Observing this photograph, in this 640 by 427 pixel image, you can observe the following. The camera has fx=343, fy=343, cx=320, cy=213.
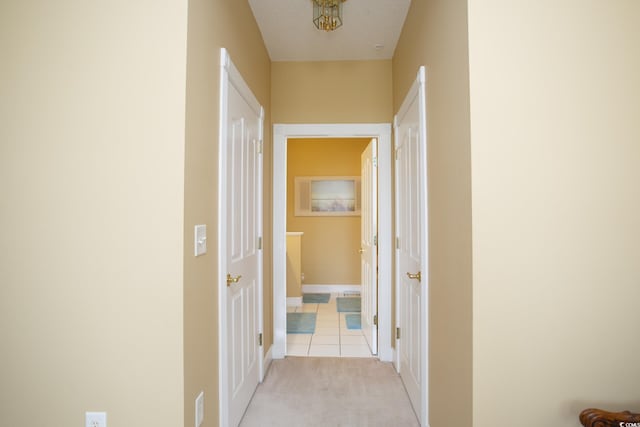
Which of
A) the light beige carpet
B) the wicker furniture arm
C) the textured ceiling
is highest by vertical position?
the textured ceiling

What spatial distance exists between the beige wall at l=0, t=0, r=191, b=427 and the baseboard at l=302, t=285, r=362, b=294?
4410 mm

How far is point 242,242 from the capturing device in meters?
2.15

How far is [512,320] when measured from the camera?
4.24ft

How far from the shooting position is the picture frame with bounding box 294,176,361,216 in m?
5.66

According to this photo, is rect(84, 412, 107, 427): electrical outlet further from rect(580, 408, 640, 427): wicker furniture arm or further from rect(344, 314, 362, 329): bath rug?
rect(344, 314, 362, 329): bath rug

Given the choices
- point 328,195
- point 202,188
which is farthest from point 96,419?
point 328,195

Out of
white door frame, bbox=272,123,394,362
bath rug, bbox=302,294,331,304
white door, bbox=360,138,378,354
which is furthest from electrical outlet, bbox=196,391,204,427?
bath rug, bbox=302,294,331,304

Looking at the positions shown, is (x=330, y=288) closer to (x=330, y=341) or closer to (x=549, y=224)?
(x=330, y=341)

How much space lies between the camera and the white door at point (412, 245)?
193 cm

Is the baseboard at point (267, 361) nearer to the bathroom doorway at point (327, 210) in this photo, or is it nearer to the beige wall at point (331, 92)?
the beige wall at point (331, 92)

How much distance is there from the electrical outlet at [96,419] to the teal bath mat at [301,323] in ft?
8.29

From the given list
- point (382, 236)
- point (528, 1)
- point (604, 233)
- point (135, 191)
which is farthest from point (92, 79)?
point (382, 236)

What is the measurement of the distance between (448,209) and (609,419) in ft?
2.85

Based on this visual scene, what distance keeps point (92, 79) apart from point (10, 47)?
0.39 meters
